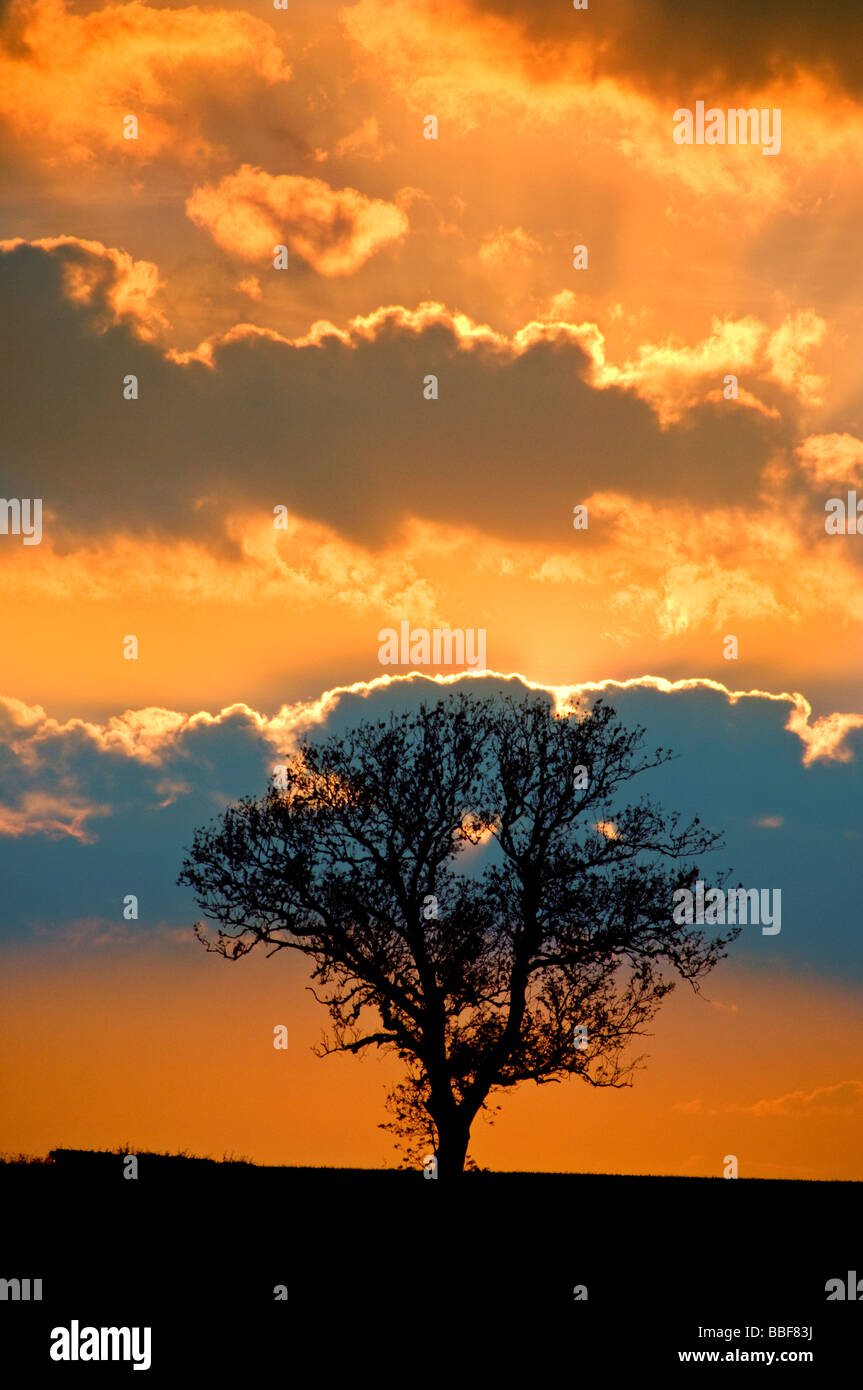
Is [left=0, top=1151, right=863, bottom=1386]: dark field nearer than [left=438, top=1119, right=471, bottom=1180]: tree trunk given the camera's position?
Yes

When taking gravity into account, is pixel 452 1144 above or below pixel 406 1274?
above

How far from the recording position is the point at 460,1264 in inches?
897

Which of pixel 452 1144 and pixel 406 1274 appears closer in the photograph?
pixel 406 1274

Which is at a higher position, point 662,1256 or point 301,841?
point 301,841

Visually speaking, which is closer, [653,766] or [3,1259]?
[3,1259]

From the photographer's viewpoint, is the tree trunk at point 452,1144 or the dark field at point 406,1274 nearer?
the dark field at point 406,1274

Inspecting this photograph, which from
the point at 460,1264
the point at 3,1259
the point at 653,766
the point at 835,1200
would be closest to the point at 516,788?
the point at 653,766
